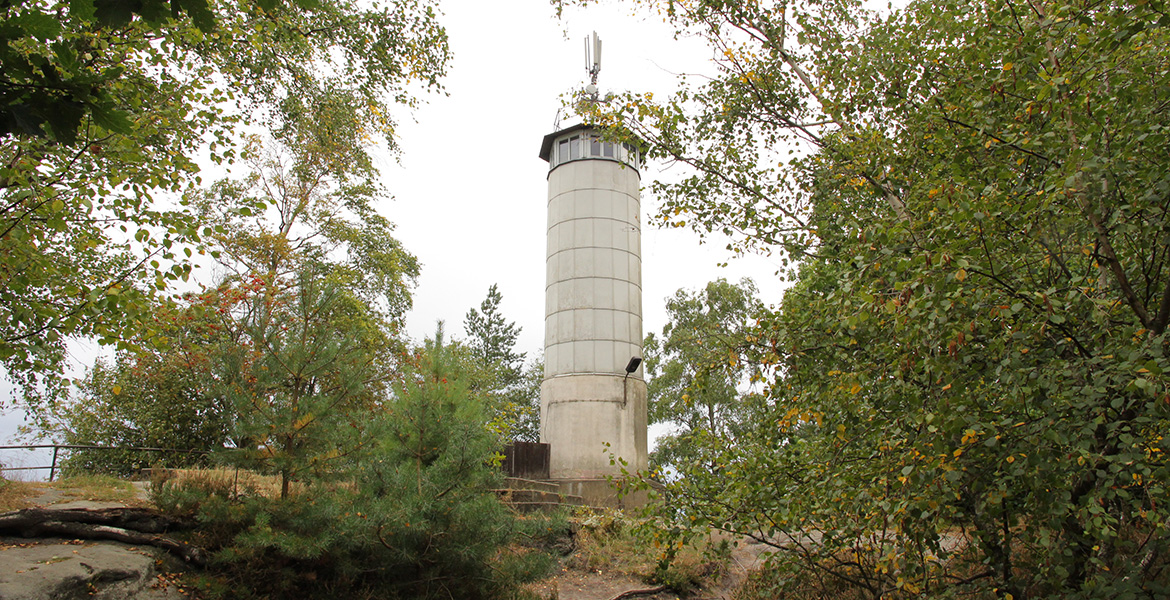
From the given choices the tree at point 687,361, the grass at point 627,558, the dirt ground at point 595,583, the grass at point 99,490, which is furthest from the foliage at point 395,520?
the tree at point 687,361

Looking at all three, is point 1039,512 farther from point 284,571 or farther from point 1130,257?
point 284,571

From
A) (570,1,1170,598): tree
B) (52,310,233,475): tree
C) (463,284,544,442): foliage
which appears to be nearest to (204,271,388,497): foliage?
(570,1,1170,598): tree

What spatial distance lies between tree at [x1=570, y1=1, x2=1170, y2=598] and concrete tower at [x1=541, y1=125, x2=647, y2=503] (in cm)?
933

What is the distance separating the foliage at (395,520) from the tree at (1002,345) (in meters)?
1.85

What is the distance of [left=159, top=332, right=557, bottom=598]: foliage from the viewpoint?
5254mm

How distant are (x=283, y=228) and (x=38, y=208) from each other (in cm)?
1357

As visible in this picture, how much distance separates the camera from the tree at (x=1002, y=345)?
290 cm

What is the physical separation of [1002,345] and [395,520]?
14.3 feet

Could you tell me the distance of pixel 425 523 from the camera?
17.4 ft

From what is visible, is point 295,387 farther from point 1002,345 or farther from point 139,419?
point 139,419

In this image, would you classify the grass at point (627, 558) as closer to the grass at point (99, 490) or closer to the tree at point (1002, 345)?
the tree at point (1002, 345)

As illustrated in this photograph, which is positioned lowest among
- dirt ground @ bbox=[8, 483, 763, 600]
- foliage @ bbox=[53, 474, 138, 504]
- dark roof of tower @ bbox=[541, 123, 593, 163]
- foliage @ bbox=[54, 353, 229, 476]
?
dirt ground @ bbox=[8, 483, 763, 600]

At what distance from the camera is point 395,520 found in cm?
520

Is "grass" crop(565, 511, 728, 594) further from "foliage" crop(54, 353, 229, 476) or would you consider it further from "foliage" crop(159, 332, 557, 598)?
"foliage" crop(54, 353, 229, 476)
